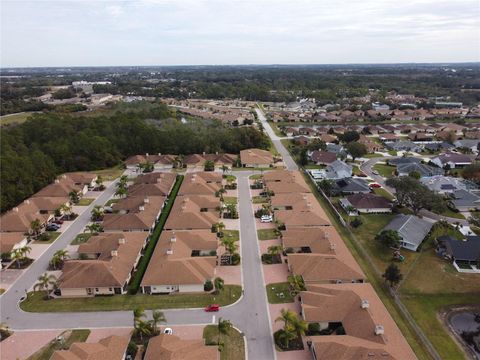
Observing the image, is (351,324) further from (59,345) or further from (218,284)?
(59,345)

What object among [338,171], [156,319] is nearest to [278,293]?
[156,319]

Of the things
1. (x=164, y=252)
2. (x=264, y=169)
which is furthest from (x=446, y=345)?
(x=264, y=169)

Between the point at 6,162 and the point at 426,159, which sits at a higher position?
the point at 6,162

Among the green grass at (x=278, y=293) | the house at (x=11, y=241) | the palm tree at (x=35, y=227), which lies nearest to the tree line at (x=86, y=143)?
the palm tree at (x=35, y=227)

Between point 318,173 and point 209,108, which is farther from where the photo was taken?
point 209,108

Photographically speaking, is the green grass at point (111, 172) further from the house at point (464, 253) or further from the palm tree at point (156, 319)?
the house at point (464, 253)

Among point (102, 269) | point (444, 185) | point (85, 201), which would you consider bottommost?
point (85, 201)

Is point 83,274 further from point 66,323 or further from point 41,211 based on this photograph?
point 41,211
